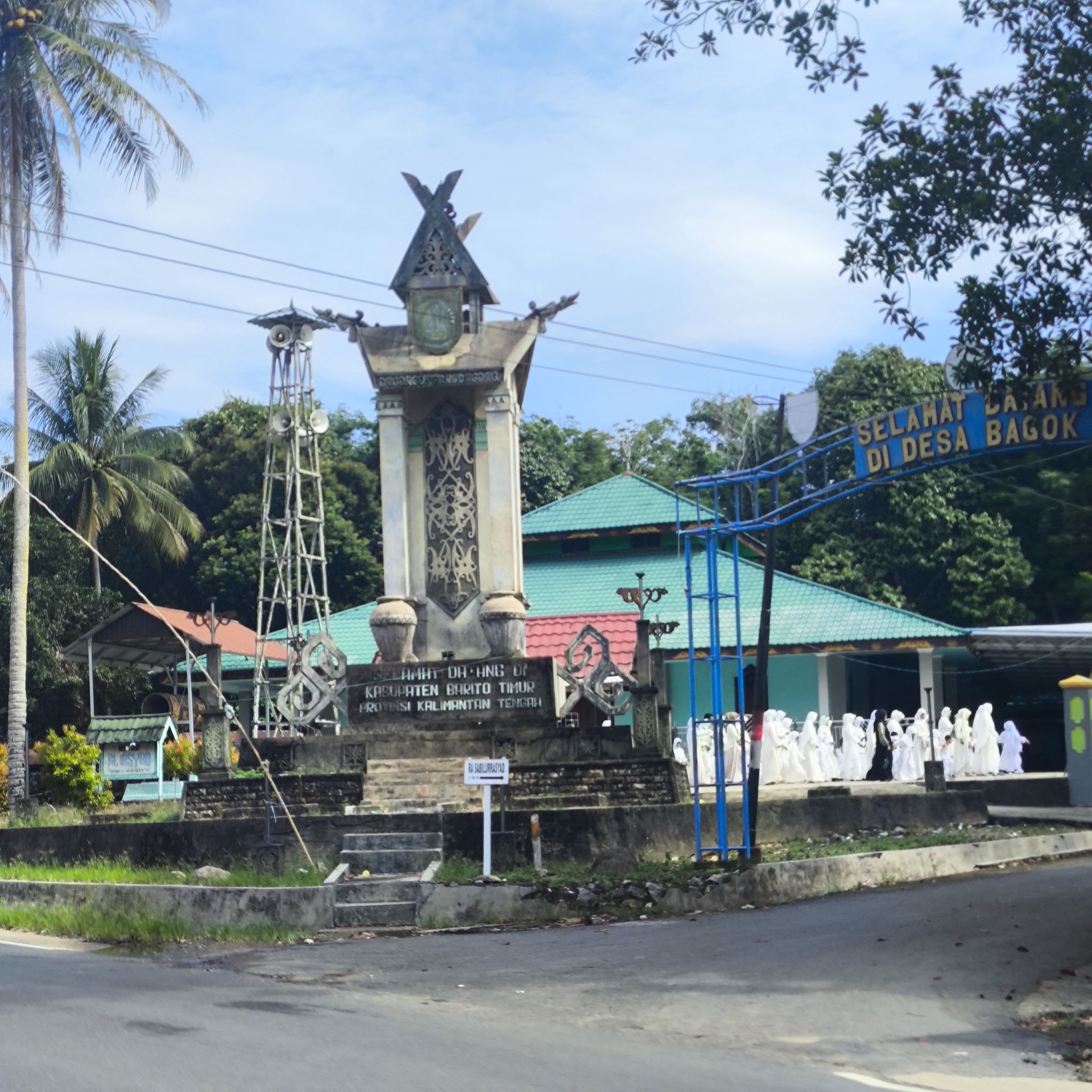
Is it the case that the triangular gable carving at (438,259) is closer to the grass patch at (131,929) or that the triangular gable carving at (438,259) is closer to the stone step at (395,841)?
the stone step at (395,841)

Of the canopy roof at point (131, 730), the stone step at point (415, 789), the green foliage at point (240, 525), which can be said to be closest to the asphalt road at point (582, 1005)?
the stone step at point (415, 789)

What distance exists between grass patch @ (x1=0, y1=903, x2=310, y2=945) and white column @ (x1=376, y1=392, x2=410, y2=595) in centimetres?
762

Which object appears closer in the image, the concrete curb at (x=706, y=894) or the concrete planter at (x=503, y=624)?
the concrete curb at (x=706, y=894)

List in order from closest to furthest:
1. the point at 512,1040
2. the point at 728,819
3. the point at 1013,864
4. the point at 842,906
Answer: the point at 512,1040 < the point at 842,906 < the point at 1013,864 < the point at 728,819

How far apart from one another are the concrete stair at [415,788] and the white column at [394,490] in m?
2.98

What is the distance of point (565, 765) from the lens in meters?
18.3

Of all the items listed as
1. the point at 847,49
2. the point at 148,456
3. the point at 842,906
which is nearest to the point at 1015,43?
the point at 847,49

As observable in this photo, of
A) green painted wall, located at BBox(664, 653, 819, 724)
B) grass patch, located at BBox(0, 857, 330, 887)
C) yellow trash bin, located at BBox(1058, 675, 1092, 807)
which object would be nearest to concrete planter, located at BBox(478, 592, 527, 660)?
grass patch, located at BBox(0, 857, 330, 887)

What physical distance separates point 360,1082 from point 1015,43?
874 centimetres

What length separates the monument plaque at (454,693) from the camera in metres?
19.9

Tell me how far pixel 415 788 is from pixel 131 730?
29.2 ft

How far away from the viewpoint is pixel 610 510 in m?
35.1

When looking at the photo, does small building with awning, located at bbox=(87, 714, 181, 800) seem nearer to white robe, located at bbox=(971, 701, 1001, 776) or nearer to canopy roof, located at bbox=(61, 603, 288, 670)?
canopy roof, located at bbox=(61, 603, 288, 670)

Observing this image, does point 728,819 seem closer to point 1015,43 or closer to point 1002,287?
point 1002,287
